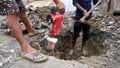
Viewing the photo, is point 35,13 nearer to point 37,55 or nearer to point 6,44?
point 6,44

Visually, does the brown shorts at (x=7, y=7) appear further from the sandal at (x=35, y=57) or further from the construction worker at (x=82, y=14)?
the construction worker at (x=82, y=14)

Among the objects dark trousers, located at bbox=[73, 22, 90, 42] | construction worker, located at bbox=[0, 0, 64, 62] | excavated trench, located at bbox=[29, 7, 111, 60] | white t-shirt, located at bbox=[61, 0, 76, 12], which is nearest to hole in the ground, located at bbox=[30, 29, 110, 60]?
excavated trench, located at bbox=[29, 7, 111, 60]

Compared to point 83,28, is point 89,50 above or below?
below

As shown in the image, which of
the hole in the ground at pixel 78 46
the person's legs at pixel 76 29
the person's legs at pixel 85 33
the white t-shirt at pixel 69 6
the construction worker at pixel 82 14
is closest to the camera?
the construction worker at pixel 82 14

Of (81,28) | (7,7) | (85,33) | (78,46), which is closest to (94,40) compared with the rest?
(78,46)

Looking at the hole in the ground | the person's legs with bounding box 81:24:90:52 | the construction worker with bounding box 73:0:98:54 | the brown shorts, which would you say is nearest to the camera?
the brown shorts

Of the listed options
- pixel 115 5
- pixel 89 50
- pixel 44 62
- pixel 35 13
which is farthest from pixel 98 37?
pixel 44 62

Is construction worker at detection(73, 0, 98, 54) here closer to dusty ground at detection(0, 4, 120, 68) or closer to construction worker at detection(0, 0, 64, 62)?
dusty ground at detection(0, 4, 120, 68)

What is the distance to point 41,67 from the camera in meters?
3.89

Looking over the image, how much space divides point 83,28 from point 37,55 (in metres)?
1.75

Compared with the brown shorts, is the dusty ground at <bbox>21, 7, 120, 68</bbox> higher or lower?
lower

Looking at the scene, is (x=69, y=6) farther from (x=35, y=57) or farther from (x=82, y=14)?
(x=35, y=57)

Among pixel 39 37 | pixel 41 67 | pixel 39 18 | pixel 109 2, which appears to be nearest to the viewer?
pixel 41 67

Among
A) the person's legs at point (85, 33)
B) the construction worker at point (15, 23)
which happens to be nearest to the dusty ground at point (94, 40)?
the person's legs at point (85, 33)
